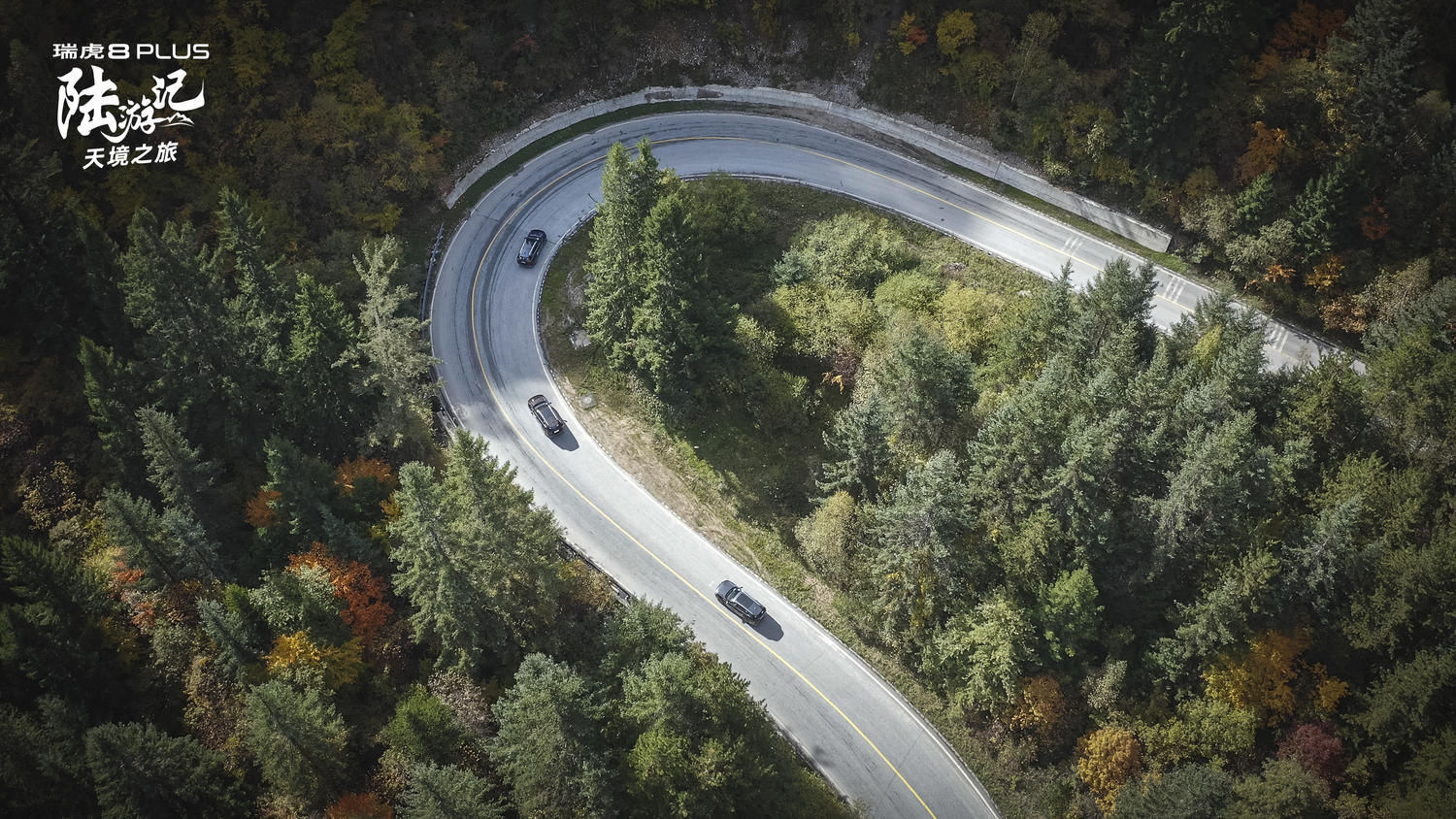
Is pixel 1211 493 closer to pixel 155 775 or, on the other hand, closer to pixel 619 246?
pixel 619 246

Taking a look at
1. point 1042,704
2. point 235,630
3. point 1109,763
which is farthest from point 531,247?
point 1109,763

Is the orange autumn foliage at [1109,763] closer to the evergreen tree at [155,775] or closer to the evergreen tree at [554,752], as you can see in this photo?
the evergreen tree at [554,752]

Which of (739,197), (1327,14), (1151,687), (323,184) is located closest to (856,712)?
(1151,687)

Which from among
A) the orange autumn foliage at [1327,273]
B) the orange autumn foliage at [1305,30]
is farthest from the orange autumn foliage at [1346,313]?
the orange autumn foliage at [1305,30]

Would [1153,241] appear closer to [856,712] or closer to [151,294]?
[856,712]

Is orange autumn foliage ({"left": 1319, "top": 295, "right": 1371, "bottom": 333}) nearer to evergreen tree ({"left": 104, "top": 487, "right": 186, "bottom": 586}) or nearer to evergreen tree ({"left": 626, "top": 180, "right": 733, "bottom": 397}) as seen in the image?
evergreen tree ({"left": 626, "top": 180, "right": 733, "bottom": 397})
